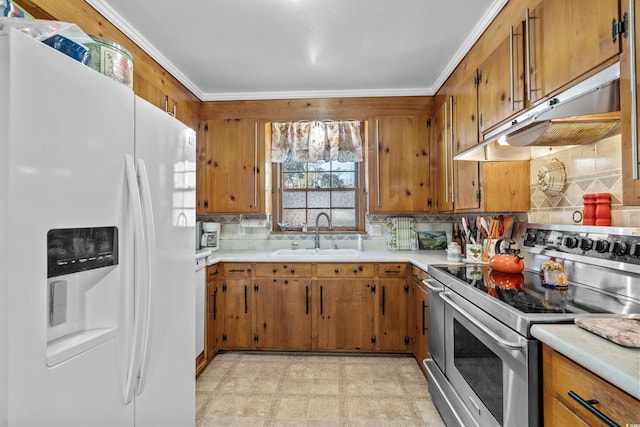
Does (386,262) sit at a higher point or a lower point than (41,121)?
lower

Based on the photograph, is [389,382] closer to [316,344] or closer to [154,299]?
[316,344]

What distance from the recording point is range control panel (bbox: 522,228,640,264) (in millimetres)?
1324

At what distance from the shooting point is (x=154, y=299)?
1181mm

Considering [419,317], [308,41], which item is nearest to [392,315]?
[419,317]

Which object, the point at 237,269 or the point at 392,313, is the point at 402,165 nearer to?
the point at 392,313

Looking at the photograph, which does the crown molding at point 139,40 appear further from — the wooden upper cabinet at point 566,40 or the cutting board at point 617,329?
the cutting board at point 617,329

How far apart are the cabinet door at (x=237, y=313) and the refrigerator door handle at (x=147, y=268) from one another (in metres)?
1.65

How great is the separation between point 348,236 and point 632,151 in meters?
2.49

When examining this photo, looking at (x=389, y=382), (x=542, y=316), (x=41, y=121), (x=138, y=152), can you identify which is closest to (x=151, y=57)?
(x=138, y=152)

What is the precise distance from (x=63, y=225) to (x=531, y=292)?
175cm

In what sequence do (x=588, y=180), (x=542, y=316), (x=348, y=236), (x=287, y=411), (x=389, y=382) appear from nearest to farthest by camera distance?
(x=542, y=316), (x=588, y=180), (x=287, y=411), (x=389, y=382), (x=348, y=236)

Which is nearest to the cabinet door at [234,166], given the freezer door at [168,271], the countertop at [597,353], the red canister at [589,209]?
the freezer door at [168,271]

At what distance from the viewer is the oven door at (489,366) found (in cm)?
108

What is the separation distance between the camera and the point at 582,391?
2.89ft
